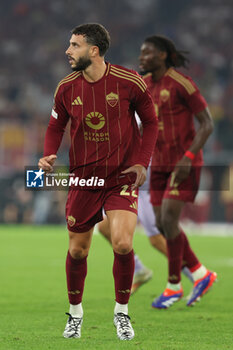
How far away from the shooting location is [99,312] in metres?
5.89

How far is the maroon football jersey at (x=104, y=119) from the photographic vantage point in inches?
182

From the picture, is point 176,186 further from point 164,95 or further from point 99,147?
point 99,147

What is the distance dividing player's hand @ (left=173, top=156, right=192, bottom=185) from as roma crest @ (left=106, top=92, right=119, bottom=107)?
5.39 feet

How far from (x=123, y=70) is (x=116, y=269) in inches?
48.5

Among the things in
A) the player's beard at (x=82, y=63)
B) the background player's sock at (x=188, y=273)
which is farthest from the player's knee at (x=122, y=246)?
the background player's sock at (x=188, y=273)

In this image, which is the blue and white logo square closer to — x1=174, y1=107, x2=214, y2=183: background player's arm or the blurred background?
x1=174, y1=107, x2=214, y2=183: background player's arm

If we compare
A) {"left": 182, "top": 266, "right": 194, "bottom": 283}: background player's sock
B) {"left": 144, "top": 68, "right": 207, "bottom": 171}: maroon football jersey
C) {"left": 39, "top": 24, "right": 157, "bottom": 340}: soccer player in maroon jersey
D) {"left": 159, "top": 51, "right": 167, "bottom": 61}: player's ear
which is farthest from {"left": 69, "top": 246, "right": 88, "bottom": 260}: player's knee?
{"left": 159, "top": 51, "right": 167, "bottom": 61}: player's ear

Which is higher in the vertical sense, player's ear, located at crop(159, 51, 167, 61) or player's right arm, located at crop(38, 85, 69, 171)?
player's ear, located at crop(159, 51, 167, 61)

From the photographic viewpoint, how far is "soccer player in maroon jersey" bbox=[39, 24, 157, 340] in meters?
4.60

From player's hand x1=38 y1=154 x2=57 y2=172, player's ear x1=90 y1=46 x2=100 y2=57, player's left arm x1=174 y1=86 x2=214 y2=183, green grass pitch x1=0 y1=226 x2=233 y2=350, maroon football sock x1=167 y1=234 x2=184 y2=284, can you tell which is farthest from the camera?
maroon football sock x1=167 y1=234 x2=184 y2=284

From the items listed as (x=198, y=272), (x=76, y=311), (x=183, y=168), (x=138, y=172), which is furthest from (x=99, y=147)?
(x=198, y=272)

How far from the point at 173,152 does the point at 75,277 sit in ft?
6.82

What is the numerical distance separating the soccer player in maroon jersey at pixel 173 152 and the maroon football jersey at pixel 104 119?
1.52 m

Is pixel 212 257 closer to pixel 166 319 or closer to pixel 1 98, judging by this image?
pixel 166 319
